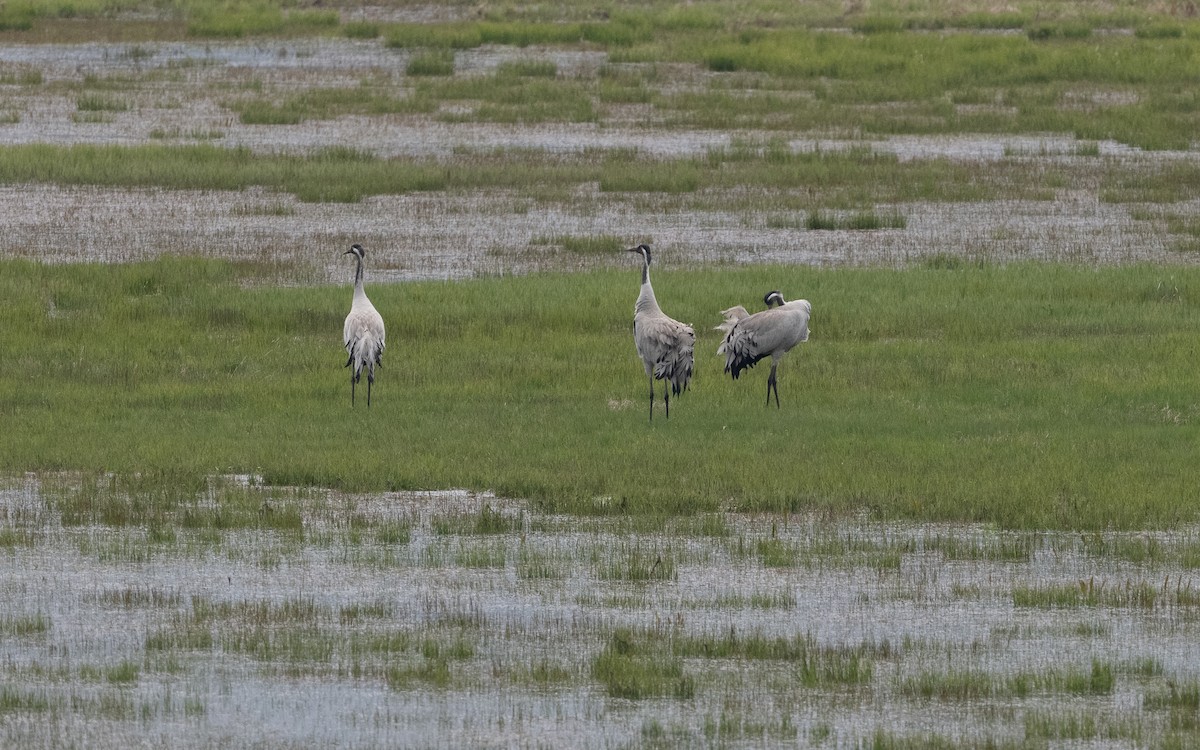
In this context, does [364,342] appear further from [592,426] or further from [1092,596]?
[1092,596]

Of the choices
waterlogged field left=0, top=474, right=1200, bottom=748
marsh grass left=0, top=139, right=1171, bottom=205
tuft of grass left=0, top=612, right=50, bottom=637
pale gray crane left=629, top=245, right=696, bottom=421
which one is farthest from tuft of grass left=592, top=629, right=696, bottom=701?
marsh grass left=0, top=139, right=1171, bottom=205

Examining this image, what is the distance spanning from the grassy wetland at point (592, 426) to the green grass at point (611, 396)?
59 mm

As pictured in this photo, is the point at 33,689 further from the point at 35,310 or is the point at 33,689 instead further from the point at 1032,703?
the point at 35,310

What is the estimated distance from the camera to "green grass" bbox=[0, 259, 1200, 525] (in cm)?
1378

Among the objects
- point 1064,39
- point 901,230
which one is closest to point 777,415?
point 901,230

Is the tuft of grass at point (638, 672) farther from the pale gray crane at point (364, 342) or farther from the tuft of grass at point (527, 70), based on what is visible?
the tuft of grass at point (527, 70)

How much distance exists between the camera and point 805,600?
37.2 feet

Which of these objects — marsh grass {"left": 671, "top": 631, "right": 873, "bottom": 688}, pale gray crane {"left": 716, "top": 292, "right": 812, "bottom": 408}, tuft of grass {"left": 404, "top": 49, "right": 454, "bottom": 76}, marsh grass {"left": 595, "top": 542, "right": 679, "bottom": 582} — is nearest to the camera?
marsh grass {"left": 671, "top": 631, "right": 873, "bottom": 688}

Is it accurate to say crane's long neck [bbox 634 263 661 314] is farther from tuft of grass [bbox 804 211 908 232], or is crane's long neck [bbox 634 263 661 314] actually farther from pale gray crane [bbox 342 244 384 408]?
tuft of grass [bbox 804 211 908 232]

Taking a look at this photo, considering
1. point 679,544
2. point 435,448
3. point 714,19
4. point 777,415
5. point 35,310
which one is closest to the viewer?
point 679,544

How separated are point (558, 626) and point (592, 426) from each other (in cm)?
526

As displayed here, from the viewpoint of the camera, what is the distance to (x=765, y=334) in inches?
658

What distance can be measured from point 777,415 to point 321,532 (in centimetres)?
484

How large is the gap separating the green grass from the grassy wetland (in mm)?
59
